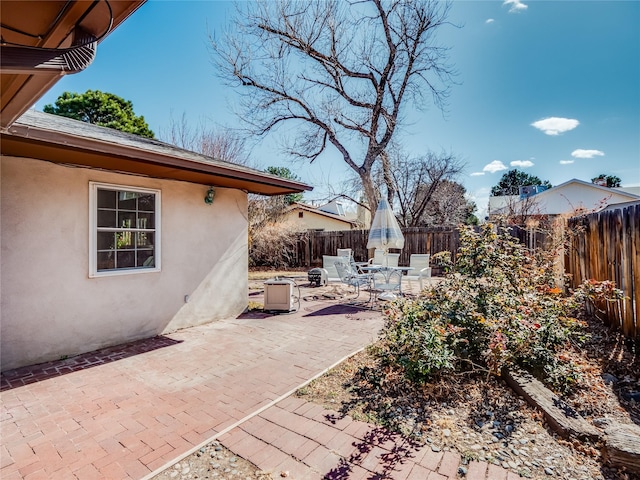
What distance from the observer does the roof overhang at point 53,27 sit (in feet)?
5.25

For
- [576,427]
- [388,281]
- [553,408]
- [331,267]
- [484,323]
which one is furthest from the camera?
[331,267]

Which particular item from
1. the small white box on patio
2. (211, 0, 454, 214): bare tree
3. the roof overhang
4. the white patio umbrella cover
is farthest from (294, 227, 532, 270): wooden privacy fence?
the roof overhang

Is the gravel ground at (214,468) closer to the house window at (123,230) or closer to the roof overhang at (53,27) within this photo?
the roof overhang at (53,27)

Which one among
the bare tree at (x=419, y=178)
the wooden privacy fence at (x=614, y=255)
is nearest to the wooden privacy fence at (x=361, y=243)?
the bare tree at (x=419, y=178)

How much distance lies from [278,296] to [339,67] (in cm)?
1011

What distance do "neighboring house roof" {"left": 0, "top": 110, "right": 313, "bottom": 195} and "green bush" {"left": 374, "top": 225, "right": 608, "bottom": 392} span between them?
3532mm

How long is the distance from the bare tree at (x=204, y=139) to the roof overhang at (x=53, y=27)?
45.8 ft

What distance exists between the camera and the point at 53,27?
173 centimetres

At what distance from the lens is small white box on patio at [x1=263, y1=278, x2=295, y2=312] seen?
688cm

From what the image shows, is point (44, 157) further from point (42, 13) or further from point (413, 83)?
point (413, 83)

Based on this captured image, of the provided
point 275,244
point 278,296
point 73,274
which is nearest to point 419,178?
point 275,244

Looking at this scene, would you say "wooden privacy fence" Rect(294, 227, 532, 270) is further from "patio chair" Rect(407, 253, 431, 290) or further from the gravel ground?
the gravel ground

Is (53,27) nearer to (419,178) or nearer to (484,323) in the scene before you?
(484,323)

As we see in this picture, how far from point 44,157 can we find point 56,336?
2403mm
